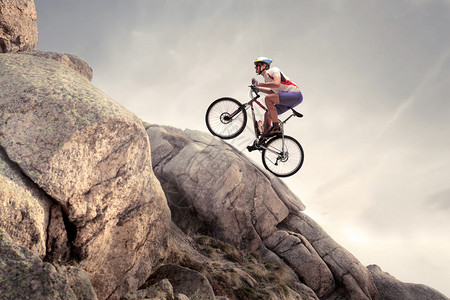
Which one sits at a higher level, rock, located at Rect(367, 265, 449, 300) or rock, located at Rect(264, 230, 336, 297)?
rock, located at Rect(367, 265, 449, 300)

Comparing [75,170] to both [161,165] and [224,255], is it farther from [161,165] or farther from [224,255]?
[161,165]

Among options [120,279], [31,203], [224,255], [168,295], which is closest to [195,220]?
[224,255]

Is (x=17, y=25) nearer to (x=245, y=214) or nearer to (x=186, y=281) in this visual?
(x=186, y=281)

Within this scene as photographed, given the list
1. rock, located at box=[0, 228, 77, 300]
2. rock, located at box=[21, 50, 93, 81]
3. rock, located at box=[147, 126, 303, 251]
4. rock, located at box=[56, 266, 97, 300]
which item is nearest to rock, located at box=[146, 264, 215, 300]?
rock, located at box=[56, 266, 97, 300]

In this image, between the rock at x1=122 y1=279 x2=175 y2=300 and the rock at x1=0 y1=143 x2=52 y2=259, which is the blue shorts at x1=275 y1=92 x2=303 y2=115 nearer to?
the rock at x1=122 y1=279 x2=175 y2=300

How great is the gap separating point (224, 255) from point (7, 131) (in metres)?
14.4

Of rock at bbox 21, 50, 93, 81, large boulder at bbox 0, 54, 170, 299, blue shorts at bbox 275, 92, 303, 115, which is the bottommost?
large boulder at bbox 0, 54, 170, 299

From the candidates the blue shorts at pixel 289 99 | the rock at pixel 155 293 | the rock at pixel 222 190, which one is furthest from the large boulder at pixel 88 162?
the rock at pixel 222 190

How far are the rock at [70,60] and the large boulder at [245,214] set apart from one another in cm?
1039

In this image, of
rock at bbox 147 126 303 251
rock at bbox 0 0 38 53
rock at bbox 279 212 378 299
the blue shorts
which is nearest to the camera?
rock at bbox 0 0 38 53

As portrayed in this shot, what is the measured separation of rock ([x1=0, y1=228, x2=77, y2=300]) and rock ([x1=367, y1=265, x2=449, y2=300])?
26943mm

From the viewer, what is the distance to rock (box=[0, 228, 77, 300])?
4.31 m

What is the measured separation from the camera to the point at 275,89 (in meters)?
12.2

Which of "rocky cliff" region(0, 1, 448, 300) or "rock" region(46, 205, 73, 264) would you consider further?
"rock" region(46, 205, 73, 264)
